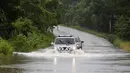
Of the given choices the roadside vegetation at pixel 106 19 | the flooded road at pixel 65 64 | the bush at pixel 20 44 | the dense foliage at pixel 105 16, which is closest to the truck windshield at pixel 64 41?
the flooded road at pixel 65 64

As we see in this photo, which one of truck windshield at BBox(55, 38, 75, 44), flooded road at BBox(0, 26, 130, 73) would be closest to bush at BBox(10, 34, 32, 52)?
truck windshield at BBox(55, 38, 75, 44)

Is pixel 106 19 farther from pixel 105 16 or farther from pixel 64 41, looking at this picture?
pixel 64 41

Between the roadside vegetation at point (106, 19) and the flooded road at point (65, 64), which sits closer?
the flooded road at point (65, 64)

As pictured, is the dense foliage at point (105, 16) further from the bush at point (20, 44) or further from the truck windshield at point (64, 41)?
the truck windshield at point (64, 41)

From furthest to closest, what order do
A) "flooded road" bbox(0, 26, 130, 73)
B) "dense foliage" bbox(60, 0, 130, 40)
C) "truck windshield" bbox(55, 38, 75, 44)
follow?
"dense foliage" bbox(60, 0, 130, 40) → "truck windshield" bbox(55, 38, 75, 44) → "flooded road" bbox(0, 26, 130, 73)

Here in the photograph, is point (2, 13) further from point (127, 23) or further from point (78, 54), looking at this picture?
point (127, 23)

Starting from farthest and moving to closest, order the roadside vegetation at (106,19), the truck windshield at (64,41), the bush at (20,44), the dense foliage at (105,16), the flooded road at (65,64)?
the dense foliage at (105,16), the roadside vegetation at (106,19), the bush at (20,44), the truck windshield at (64,41), the flooded road at (65,64)

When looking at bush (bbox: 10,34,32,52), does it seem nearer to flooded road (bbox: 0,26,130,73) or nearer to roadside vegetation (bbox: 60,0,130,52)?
flooded road (bbox: 0,26,130,73)

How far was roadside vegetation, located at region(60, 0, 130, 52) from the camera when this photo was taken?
60.7m

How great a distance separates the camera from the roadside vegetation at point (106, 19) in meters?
60.7

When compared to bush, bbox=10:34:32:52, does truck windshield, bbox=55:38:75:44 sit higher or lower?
higher

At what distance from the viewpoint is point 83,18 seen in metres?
102

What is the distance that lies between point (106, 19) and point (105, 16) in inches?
99.6

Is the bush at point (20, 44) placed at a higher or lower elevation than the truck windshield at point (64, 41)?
lower
